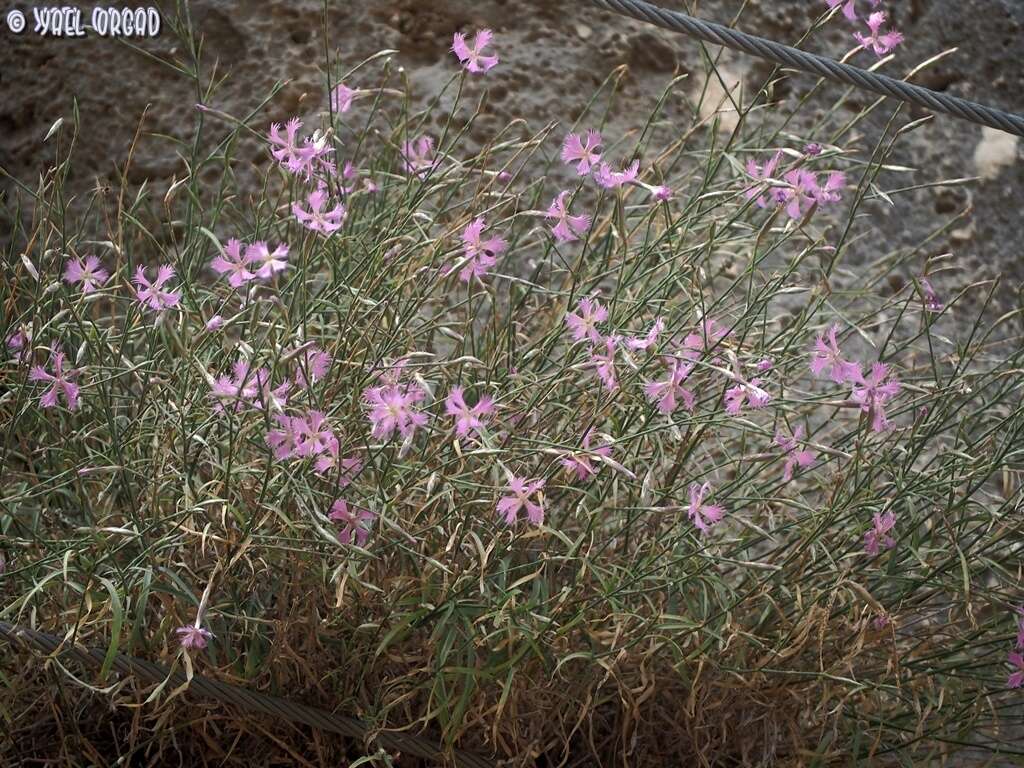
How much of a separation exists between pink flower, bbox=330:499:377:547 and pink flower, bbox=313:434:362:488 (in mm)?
20

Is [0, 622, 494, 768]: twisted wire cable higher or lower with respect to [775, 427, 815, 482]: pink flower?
lower

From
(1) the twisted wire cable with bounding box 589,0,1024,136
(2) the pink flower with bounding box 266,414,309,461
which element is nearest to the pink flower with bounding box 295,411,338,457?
(2) the pink flower with bounding box 266,414,309,461

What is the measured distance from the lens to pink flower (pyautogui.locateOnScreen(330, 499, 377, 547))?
1.00m

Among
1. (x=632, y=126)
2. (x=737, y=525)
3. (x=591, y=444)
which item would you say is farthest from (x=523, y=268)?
(x=591, y=444)

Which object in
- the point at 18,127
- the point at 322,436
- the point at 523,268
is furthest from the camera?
the point at 18,127

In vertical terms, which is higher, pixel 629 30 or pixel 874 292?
pixel 629 30

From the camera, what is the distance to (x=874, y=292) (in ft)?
5.50

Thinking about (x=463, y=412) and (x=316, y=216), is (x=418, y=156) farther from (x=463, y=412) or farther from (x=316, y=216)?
(x=463, y=412)

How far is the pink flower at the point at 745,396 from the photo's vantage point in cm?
96

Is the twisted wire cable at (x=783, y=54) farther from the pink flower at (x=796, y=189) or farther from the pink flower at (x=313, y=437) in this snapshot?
the pink flower at (x=313, y=437)

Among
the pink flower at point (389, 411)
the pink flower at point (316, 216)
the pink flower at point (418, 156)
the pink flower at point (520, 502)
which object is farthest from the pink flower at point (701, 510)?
the pink flower at point (418, 156)

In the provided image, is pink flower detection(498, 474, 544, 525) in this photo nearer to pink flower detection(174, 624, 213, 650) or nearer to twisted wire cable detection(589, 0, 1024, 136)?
pink flower detection(174, 624, 213, 650)

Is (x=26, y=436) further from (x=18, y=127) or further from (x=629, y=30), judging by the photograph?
(x=629, y=30)

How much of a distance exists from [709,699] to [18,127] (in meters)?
1.13
